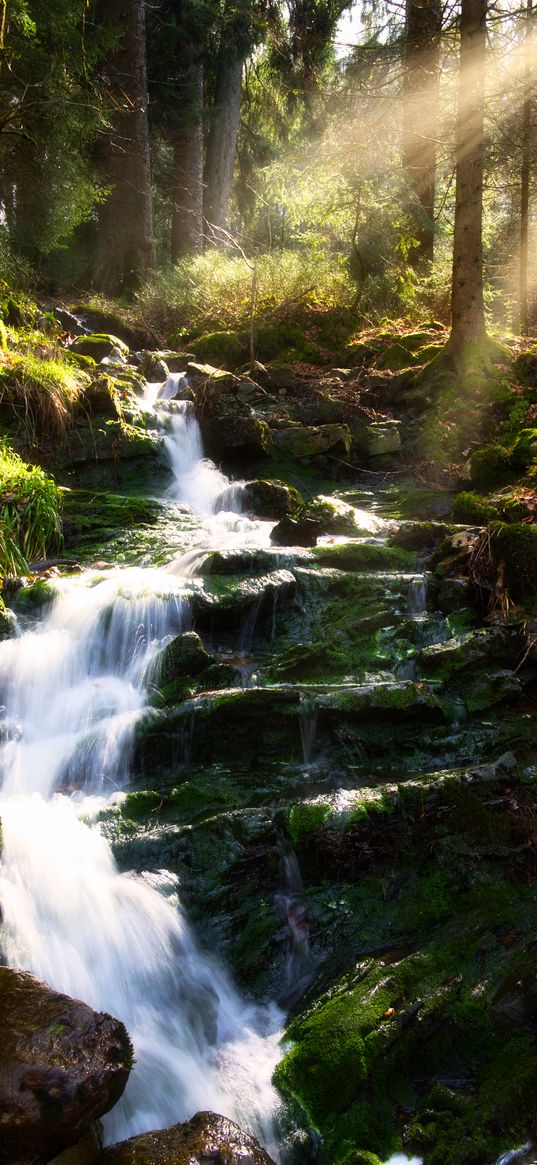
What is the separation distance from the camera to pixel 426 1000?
321cm

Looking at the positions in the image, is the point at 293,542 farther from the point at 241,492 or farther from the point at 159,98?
the point at 159,98

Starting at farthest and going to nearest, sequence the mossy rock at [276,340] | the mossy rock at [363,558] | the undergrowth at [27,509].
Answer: the mossy rock at [276,340] → the undergrowth at [27,509] → the mossy rock at [363,558]

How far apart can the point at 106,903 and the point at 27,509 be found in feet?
15.2

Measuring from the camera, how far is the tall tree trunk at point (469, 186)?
9.71 m

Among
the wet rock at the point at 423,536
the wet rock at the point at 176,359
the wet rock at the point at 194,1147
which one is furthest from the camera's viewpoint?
the wet rock at the point at 176,359

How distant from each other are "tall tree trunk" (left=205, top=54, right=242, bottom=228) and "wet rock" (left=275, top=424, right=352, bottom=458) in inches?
487

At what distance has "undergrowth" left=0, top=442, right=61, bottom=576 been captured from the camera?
728 centimetres

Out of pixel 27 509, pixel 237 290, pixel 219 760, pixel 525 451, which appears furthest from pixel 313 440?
pixel 219 760

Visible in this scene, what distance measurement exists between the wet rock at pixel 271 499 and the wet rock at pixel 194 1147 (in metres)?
6.92

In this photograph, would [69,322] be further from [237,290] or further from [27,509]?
[27,509]

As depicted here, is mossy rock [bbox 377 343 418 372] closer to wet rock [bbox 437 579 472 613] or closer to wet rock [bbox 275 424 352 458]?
wet rock [bbox 275 424 352 458]

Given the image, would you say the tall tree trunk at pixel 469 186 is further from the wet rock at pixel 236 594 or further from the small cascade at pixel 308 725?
the small cascade at pixel 308 725

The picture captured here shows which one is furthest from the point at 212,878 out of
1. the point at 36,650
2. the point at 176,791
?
the point at 36,650

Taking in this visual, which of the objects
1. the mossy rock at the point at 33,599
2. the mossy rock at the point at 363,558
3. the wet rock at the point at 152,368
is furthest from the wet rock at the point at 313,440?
the mossy rock at the point at 33,599
